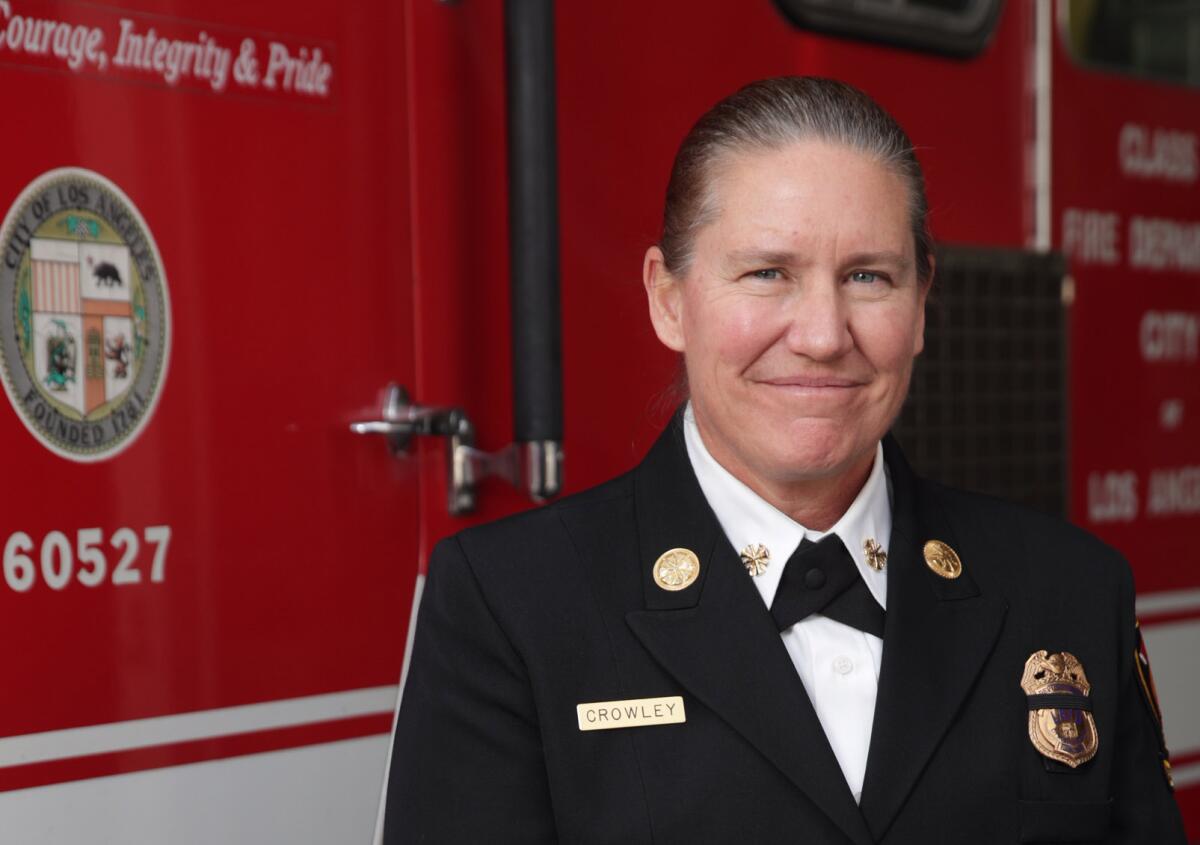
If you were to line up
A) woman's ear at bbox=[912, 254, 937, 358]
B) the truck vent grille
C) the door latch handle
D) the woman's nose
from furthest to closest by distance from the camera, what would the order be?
1. the truck vent grille
2. the door latch handle
3. woman's ear at bbox=[912, 254, 937, 358]
4. the woman's nose

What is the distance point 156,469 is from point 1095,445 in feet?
5.41

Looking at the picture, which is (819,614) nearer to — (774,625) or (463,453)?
(774,625)

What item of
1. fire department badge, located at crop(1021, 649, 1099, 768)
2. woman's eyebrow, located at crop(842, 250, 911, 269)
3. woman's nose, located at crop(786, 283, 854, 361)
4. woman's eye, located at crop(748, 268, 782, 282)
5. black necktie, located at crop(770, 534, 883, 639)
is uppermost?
woman's eyebrow, located at crop(842, 250, 911, 269)

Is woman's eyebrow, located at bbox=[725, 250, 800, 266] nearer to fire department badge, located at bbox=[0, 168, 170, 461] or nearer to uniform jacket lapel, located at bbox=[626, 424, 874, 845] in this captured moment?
uniform jacket lapel, located at bbox=[626, 424, 874, 845]

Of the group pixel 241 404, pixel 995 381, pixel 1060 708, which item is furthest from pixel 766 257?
pixel 995 381

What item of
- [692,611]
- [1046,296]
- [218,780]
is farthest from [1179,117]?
[218,780]

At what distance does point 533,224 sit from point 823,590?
628 millimetres

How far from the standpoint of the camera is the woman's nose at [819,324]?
1.52m

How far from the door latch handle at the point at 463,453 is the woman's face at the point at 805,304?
17.4 inches

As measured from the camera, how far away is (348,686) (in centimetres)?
192

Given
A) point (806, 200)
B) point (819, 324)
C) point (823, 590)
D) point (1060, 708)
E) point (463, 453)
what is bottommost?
point (1060, 708)

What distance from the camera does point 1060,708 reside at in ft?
5.35

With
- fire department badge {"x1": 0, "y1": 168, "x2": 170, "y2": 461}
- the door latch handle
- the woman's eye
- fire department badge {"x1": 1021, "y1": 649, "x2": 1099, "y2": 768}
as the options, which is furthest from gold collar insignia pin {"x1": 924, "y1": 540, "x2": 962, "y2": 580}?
fire department badge {"x1": 0, "y1": 168, "x2": 170, "y2": 461}

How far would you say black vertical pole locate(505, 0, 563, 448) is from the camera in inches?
79.9
